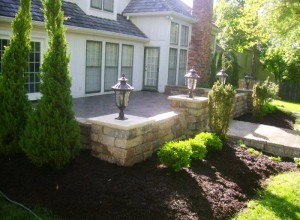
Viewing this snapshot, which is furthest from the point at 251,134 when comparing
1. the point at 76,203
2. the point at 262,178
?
the point at 76,203

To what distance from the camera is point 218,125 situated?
22.5ft

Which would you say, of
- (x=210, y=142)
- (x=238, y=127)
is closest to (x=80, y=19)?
(x=238, y=127)

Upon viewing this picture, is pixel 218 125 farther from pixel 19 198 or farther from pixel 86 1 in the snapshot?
pixel 86 1

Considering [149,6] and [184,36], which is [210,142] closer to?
[149,6]

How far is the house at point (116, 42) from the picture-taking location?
10.4 metres

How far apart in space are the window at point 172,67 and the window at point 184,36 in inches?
33.0

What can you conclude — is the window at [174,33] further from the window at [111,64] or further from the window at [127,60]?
the window at [111,64]

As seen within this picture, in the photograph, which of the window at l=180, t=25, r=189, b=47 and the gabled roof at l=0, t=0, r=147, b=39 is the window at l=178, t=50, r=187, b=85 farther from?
the gabled roof at l=0, t=0, r=147, b=39

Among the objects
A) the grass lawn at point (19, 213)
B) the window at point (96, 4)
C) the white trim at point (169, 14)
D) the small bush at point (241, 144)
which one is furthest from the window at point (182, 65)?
the grass lawn at point (19, 213)

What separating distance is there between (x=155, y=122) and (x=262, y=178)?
2.15m

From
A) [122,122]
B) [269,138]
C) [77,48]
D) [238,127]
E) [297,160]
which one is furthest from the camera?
[77,48]

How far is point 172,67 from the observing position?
16.1 metres

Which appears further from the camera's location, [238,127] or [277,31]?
[277,31]

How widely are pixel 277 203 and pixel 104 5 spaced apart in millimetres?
11400
